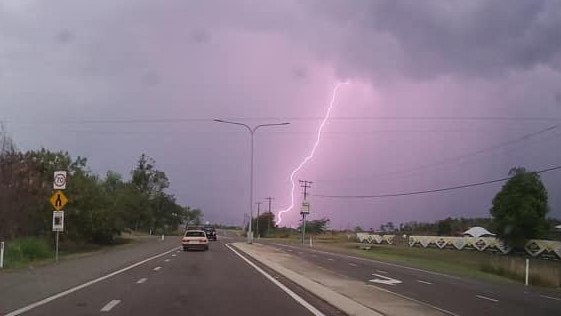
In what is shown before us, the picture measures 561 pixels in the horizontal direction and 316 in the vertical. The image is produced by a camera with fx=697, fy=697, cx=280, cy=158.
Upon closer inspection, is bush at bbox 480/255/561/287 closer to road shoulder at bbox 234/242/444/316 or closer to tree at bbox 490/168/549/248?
road shoulder at bbox 234/242/444/316

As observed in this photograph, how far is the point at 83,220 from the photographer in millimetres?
52594

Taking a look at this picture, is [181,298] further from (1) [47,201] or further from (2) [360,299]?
(1) [47,201]

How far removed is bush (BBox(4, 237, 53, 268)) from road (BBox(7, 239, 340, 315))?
808 cm

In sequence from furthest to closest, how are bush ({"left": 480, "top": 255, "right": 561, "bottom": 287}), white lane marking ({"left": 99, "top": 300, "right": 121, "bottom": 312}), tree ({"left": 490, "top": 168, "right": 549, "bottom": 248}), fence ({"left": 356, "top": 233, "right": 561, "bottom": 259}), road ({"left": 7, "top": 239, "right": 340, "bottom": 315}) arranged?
tree ({"left": 490, "top": 168, "right": 549, "bottom": 248}), fence ({"left": 356, "top": 233, "right": 561, "bottom": 259}), bush ({"left": 480, "top": 255, "right": 561, "bottom": 287}), road ({"left": 7, "top": 239, "right": 340, "bottom": 315}), white lane marking ({"left": 99, "top": 300, "right": 121, "bottom": 312})

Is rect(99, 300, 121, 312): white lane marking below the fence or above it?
above

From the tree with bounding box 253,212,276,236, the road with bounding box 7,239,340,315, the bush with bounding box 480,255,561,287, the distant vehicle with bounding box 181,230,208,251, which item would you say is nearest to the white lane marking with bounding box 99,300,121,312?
the road with bounding box 7,239,340,315

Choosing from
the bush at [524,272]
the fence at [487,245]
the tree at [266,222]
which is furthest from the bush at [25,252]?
the tree at [266,222]

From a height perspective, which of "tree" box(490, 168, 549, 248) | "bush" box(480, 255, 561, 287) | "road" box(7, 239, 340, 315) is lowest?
"bush" box(480, 255, 561, 287)

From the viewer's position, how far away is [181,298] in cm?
1797

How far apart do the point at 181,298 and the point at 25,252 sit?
19550 mm

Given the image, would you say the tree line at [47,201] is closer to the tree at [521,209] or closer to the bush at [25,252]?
the bush at [25,252]

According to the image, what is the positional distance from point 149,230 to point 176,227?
79.6ft

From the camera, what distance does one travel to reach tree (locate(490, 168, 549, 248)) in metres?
75.9

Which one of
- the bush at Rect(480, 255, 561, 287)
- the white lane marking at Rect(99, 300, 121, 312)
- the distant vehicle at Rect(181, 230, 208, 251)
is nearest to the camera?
the white lane marking at Rect(99, 300, 121, 312)
